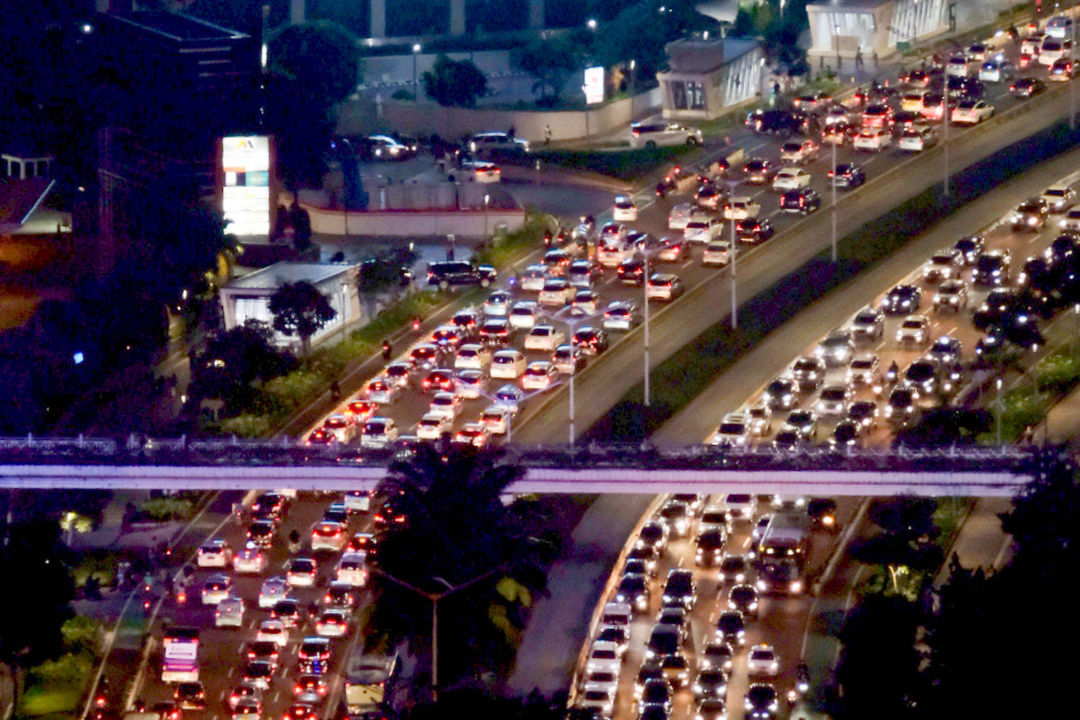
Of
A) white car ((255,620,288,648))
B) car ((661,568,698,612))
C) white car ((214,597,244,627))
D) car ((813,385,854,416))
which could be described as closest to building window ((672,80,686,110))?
car ((813,385,854,416))

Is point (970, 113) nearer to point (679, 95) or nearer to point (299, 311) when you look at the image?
point (679, 95)

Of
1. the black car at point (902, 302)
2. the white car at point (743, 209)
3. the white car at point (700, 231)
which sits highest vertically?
the white car at point (743, 209)

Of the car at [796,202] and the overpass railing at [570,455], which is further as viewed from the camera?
the car at [796,202]

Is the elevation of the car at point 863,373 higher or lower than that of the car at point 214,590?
higher

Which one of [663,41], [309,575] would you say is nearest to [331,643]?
[309,575]

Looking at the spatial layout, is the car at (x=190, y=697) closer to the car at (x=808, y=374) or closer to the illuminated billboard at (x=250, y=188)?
the car at (x=808, y=374)

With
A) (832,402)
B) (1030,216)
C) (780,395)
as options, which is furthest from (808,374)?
(1030,216)

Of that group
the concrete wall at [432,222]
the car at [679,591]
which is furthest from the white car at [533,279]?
the car at [679,591]

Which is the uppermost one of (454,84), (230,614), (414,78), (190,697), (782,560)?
(454,84)
